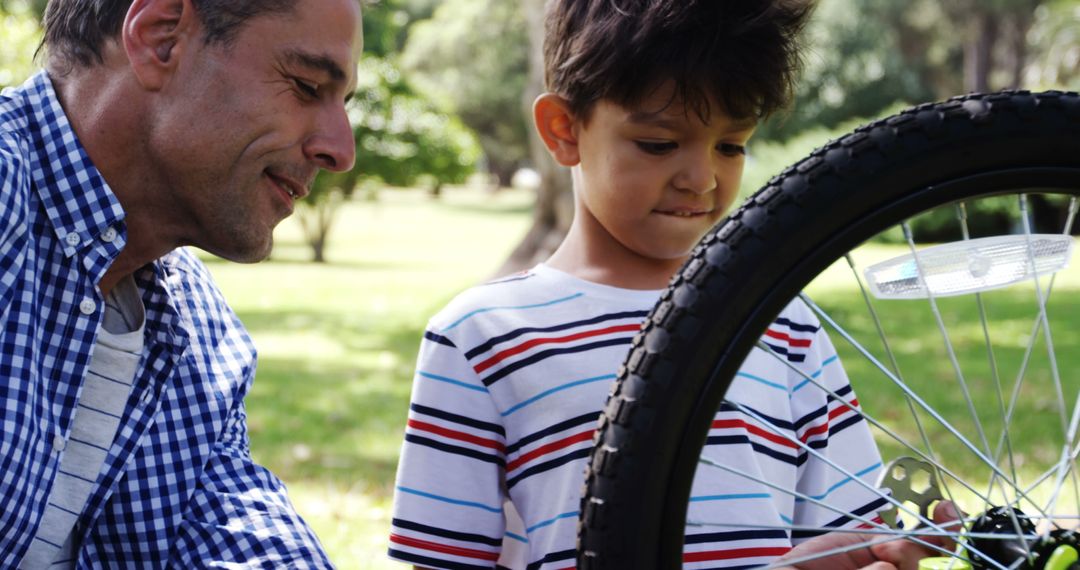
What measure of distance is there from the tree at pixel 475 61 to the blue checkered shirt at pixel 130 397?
94.2ft

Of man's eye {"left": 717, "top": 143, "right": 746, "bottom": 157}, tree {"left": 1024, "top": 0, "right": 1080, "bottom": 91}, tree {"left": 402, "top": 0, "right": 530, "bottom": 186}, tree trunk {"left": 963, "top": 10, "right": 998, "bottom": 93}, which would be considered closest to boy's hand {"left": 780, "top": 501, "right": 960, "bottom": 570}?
man's eye {"left": 717, "top": 143, "right": 746, "bottom": 157}

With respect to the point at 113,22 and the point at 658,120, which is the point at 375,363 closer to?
the point at 113,22

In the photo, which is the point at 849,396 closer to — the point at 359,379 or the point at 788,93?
the point at 788,93

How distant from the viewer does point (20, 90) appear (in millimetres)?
1958

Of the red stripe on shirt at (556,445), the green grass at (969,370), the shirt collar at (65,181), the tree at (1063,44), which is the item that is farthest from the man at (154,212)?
the tree at (1063,44)

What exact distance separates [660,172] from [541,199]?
20.9ft

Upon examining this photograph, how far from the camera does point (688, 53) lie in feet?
6.01

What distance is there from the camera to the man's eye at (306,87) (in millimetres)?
2043

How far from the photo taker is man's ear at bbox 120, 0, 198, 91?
200 centimetres

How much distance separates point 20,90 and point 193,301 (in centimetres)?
50

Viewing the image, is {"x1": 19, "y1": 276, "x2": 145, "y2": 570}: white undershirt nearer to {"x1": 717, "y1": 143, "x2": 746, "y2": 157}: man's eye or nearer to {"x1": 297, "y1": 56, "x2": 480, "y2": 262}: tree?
{"x1": 717, "y1": 143, "x2": 746, "y2": 157}: man's eye

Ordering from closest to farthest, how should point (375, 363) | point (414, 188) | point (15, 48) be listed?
point (375, 363) < point (15, 48) < point (414, 188)

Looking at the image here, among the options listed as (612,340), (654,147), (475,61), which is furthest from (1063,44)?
(612,340)

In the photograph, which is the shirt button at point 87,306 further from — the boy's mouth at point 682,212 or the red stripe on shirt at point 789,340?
the red stripe on shirt at point 789,340
